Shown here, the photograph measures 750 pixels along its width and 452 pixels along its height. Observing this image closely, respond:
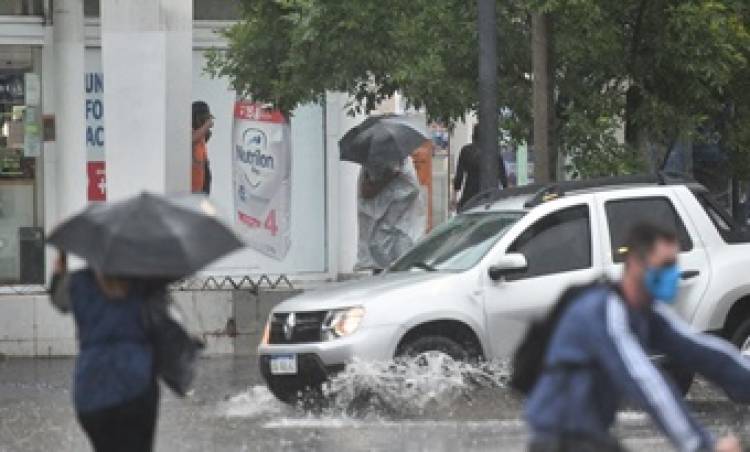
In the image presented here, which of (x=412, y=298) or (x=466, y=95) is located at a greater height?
(x=466, y=95)

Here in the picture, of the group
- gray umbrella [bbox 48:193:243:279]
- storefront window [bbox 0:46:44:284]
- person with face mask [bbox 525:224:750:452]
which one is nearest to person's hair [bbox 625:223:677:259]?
person with face mask [bbox 525:224:750:452]

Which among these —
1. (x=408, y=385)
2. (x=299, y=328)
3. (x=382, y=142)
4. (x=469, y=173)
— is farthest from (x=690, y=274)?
(x=469, y=173)

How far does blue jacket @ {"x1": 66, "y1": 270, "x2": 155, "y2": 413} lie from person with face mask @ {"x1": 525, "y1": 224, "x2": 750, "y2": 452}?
181cm

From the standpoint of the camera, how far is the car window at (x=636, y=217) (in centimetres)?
1305

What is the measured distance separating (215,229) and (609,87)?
9984mm

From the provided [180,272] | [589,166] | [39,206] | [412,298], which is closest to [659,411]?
[180,272]

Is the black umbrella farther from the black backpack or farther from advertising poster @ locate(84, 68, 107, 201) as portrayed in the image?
the black backpack

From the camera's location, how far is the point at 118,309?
6.81 meters

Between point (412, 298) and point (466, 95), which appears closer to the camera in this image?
point (412, 298)

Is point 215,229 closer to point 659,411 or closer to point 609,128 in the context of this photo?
point 659,411

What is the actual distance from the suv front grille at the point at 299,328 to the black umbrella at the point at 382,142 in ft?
15.6

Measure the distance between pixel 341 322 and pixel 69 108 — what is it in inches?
325

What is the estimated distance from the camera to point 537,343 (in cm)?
582

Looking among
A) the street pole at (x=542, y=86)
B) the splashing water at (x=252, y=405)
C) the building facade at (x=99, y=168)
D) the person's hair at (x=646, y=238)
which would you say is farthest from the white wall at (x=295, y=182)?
the person's hair at (x=646, y=238)
